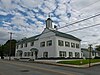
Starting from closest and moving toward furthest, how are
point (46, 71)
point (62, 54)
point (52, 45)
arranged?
point (46, 71)
point (52, 45)
point (62, 54)

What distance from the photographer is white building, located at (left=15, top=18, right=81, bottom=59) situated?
3884 cm

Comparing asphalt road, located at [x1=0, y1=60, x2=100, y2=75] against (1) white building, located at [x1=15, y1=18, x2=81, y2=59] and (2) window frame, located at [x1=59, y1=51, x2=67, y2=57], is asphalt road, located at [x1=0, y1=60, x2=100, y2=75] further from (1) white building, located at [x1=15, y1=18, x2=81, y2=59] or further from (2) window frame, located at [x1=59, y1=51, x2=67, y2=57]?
(2) window frame, located at [x1=59, y1=51, x2=67, y2=57]

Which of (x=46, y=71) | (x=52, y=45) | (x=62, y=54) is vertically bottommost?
(x=46, y=71)

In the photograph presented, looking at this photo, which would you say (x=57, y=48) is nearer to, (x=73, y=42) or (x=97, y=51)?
(x=73, y=42)

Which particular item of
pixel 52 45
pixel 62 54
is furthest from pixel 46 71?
pixel 62 54

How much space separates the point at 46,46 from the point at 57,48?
402 cm

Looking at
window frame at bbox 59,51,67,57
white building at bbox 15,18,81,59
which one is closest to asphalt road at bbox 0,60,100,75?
white building at bbox 15,18,81,59

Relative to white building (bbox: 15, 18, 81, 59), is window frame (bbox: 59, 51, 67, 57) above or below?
below

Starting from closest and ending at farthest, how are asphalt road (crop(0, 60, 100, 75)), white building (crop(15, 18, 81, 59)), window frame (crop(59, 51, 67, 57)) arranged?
1. asphalt road (crop(0, 60, 100, 75))
2. white building (crop(15, 18, 81, 59))
3. window frame (crop(59, 51, 67, 57))

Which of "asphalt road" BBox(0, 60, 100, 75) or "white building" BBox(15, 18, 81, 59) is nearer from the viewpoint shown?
"asphalt road" BBox(0, 60, 100, 75)

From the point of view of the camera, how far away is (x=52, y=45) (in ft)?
128

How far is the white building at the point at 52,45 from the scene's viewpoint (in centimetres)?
3884

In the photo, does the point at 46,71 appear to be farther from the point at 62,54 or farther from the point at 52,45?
the point at 62,54

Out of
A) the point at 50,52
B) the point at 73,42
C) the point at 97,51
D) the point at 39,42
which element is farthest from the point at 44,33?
the point at 97,51
